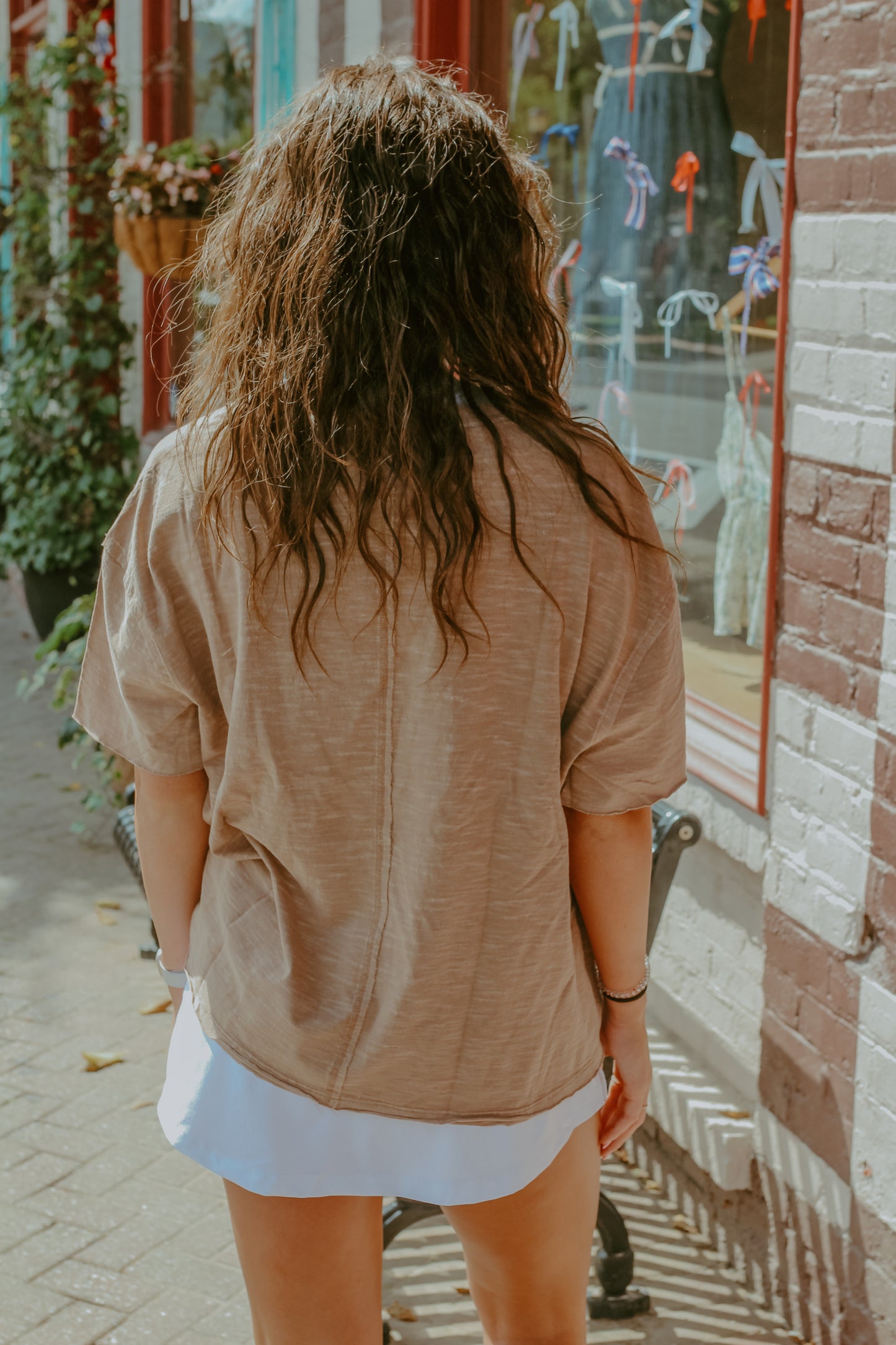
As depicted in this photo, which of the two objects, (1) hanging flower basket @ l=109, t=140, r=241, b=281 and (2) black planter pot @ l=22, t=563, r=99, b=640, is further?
(2) black planter pot @ l=22, t=563, r=99, b=640

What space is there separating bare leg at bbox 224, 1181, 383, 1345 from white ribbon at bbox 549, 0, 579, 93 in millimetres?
A: 3562

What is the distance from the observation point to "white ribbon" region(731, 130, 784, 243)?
320 centimetres

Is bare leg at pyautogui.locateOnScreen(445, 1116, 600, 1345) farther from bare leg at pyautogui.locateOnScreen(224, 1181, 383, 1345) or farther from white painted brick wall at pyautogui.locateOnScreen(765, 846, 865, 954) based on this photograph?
white painted brick wall at pyautogui.locateOnScreen(765, 846, 865, 954)

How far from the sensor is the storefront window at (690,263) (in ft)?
10.9

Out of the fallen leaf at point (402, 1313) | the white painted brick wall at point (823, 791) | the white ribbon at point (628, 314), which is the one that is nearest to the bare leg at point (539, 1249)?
the white painted brick wall at point (823, 791)

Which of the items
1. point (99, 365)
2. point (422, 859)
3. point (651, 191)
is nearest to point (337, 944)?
point (422, 859)

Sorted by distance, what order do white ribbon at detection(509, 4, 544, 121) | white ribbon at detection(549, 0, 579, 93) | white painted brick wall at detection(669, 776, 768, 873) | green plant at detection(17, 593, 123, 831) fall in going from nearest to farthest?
1. white painted brick wall at detection(669, 776, 768, 873)
2. white ribbon at detection(549, 0, 579, 93)
3. white ribbon at detection(509, 4, 544, 121)
4. green plant at detection(17, 593, 123, 831)

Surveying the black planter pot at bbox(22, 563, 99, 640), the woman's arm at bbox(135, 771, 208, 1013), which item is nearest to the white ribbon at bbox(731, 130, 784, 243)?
the woman's arm at bbox(135, 771, 208, 1013)

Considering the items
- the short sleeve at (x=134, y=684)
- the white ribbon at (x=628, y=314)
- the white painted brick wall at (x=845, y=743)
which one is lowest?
the white painted brick wall at (x=845, y=743)

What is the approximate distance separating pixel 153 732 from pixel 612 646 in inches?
21.6

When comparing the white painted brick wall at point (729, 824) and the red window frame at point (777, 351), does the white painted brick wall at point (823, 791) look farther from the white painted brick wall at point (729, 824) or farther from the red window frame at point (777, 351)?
the white painted brick wall at point (729, 824)

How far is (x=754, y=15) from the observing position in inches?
129

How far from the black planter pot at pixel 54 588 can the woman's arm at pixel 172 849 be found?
6.53 metres

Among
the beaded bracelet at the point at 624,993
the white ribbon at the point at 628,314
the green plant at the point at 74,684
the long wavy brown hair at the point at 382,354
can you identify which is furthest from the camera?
the green plant at the point at 74,684
